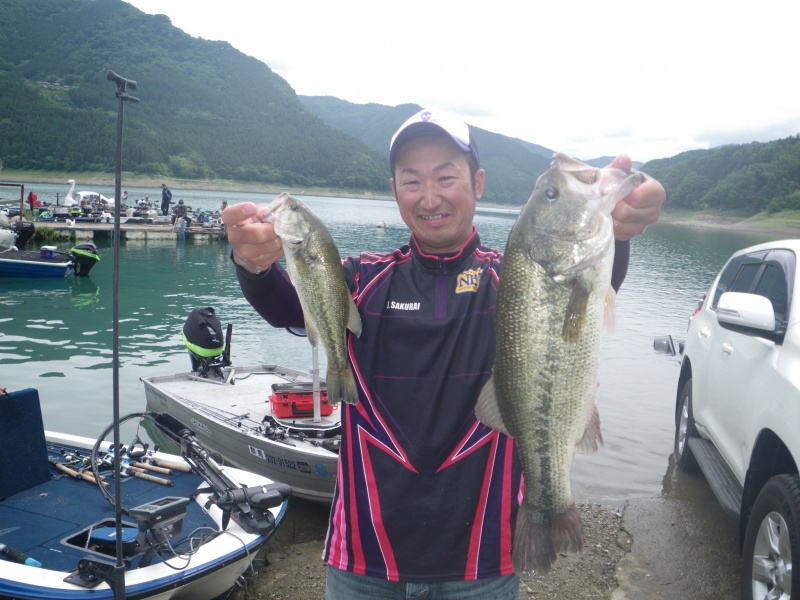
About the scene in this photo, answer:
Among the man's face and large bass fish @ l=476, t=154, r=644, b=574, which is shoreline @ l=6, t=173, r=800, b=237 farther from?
large bass fish @ l=476, t=154, r=644, b=574

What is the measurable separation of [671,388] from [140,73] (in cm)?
18884

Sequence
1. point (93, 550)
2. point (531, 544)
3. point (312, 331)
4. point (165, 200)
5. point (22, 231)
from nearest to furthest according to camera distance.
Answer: point (531, 544) → point (312, 331) → point (93, 550) → point (22, 231) → point (165, 200)

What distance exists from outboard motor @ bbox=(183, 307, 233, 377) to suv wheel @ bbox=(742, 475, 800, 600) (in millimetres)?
7438

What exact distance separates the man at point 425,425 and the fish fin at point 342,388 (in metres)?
0.04

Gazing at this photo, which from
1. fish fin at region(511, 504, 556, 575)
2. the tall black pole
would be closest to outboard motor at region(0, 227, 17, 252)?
the tall black pole

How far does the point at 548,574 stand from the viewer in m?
4.21

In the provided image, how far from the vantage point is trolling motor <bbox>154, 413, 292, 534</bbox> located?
4.96 m

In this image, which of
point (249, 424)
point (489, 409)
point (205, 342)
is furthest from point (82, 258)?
point (489, 409)

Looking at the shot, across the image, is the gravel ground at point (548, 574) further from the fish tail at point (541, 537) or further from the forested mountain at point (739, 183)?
the forested mountain at point (739, 183)

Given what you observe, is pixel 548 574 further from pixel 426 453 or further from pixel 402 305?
pixel 402 305

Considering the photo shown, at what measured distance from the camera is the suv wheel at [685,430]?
6.03 metres

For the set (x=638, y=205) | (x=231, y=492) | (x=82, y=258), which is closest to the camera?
(x=638, y=205)

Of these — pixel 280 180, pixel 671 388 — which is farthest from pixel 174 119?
pixel 671 388

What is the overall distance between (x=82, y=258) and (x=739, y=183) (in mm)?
78508
